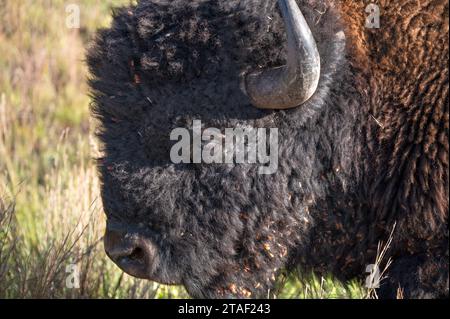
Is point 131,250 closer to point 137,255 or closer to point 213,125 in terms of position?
point 137,255

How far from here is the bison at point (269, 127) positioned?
3.64m

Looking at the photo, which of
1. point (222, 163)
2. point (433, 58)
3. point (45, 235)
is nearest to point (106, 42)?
point (222, 163)

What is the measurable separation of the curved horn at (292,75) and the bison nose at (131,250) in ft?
2.84

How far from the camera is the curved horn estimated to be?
3441 mm

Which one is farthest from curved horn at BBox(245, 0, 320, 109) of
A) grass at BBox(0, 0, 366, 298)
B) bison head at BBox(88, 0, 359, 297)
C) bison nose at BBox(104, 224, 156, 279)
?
grass at BBox(0, 0, 366, 298)

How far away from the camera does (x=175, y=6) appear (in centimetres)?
367

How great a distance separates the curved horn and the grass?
1.16m

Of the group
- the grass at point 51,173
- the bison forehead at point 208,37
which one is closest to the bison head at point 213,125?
the bison forehead at point 208,37

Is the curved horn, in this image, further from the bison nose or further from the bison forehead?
the bison nose

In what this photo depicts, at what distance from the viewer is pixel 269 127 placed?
3707 millimetres

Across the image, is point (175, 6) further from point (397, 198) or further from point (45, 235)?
point (45, 235)

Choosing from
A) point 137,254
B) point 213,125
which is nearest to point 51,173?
point 137,254

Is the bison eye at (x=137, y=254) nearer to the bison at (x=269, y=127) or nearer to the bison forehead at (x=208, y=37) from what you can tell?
the bison at (x=269, y=127)

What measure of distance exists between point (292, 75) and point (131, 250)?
3.77ft
